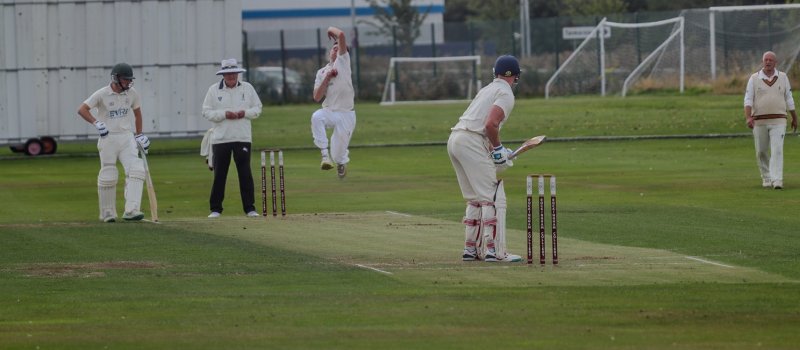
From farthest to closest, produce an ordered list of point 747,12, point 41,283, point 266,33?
1. point 266,33
2. point 747,12
3. point 41,283

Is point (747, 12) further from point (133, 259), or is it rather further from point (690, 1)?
point (133, 259)

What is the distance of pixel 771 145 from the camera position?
23.5m

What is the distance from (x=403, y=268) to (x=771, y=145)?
10751 mm

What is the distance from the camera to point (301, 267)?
47.6 ft

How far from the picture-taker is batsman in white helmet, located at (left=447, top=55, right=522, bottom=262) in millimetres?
→ 14422

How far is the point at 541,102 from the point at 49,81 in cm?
1990

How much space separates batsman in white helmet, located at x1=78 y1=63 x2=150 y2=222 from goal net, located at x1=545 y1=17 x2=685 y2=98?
3205cm

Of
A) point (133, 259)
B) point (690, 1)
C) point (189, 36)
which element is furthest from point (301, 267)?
point (690, 1)

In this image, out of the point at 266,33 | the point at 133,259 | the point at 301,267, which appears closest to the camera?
the point at 301,267

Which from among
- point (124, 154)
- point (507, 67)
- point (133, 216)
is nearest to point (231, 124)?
point (124, 154)

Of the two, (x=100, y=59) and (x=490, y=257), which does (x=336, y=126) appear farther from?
(x=100, y=59)

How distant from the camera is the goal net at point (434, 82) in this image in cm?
5834

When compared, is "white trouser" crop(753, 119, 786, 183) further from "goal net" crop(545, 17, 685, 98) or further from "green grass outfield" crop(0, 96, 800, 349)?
"goal net" crop(545, 17, 685, 98)

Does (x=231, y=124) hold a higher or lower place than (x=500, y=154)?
higher
